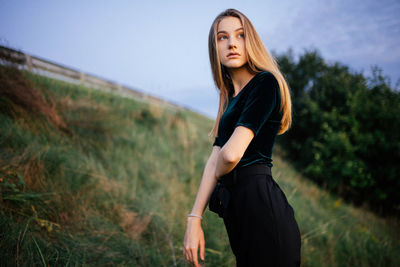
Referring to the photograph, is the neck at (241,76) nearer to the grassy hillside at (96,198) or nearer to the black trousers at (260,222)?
the black trousers at (260,222)

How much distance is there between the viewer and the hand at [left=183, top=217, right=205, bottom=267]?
1096 millimetres

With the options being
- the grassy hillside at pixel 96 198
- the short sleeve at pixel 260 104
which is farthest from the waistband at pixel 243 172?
the grassy hillside at pixel 96 198

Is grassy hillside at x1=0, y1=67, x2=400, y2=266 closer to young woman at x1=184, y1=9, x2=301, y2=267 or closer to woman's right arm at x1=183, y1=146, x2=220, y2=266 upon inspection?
woman's right arm at x1=183, y1=146, x2=220, y2=266

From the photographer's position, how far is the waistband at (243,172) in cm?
110

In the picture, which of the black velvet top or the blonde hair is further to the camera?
the blonde hair

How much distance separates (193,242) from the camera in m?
1.11

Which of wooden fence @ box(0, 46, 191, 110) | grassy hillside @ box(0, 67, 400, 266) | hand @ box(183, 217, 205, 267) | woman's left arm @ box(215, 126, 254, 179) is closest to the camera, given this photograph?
woman's left arm @ box(215, 126, 254, 179)

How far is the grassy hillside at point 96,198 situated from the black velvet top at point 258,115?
167 cm

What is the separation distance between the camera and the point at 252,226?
40.6 inches

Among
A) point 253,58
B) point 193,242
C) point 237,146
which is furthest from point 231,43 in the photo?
point 193,242

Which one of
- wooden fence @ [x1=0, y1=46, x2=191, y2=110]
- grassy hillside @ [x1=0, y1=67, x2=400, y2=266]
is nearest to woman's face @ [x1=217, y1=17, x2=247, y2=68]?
grassy hillside @ [x1=0, y1=67, x2=400, y2=266]

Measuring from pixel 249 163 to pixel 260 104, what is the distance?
31 cm

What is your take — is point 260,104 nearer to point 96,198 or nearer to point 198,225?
point 198,225

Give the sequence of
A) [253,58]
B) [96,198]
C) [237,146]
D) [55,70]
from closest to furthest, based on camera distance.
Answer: [237,146]
[253,58]
[96,198]
[55,70]
